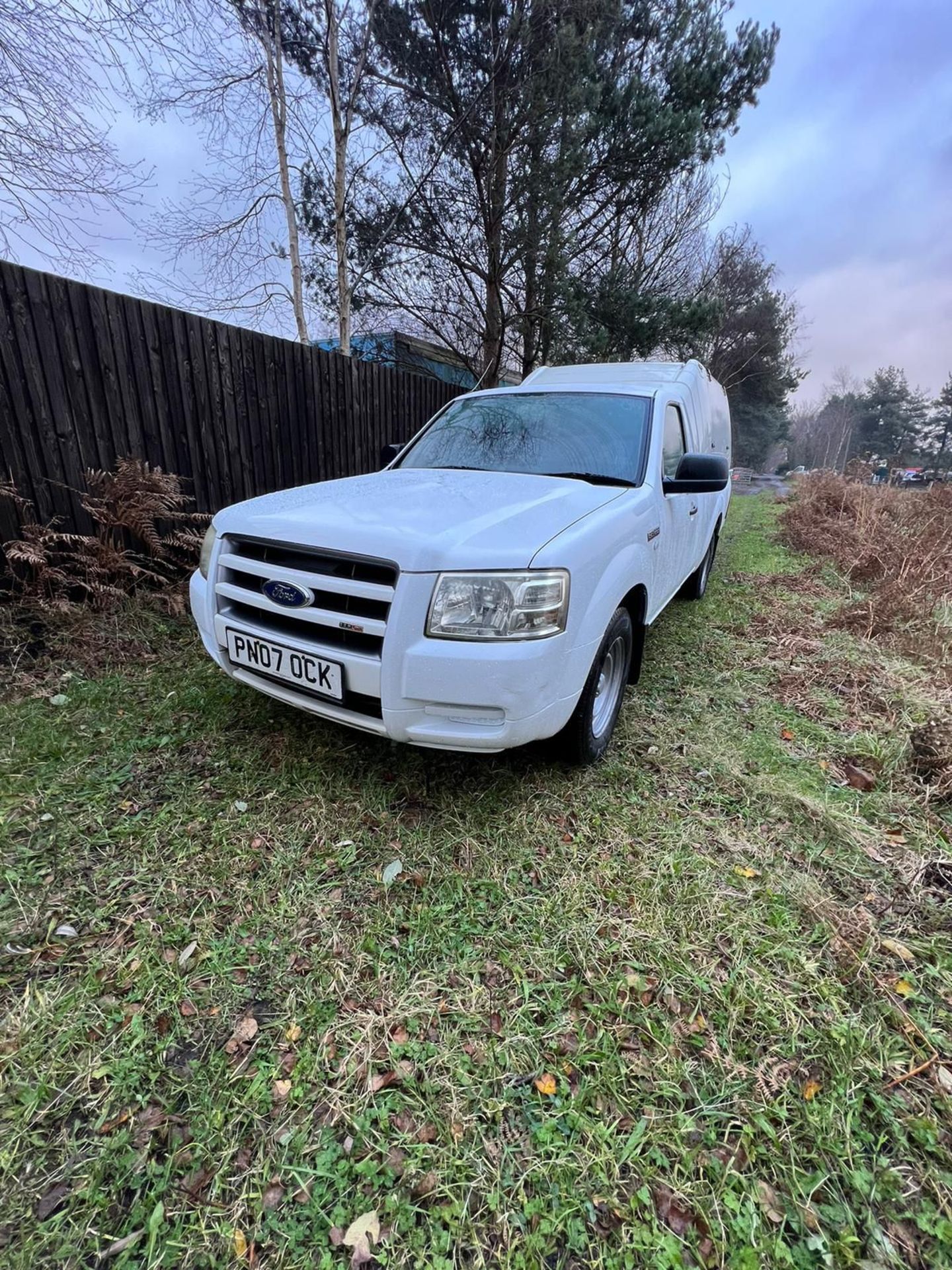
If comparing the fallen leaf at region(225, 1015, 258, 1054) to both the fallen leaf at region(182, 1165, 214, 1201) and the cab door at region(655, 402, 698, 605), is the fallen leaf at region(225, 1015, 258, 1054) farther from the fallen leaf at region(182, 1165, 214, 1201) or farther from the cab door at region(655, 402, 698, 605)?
the cab door at region(655, 402, 698, 605)

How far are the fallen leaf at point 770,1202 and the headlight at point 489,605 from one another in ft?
4.85

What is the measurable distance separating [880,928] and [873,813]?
2.25 feet

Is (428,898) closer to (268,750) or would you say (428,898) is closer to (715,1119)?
(715,1119)

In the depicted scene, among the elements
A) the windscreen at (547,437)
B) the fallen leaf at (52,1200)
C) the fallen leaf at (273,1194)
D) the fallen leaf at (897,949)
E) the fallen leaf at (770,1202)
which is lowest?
the fallen leaf at (52,1200)

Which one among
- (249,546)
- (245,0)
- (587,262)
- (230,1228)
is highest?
(245,0)

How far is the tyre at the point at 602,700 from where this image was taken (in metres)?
2.35

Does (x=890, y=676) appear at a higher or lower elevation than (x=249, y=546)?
lower

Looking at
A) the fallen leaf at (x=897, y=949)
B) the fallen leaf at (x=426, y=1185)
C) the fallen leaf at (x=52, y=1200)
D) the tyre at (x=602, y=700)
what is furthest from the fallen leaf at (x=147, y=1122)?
the fallen leaf at (x=897, y=949)

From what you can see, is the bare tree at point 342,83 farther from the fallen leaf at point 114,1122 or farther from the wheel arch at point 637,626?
the fallen leaf at point 114,1122

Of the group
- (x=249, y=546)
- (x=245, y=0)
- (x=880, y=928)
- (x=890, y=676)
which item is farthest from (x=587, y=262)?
(x=880, y=928)

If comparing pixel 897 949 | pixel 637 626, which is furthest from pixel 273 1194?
pixel 637 626

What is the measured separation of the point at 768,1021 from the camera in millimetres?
1550

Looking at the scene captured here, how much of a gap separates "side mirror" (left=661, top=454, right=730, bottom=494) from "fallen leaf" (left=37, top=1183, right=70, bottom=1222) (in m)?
3.32

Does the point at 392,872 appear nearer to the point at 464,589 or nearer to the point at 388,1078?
the point at 388,1078
